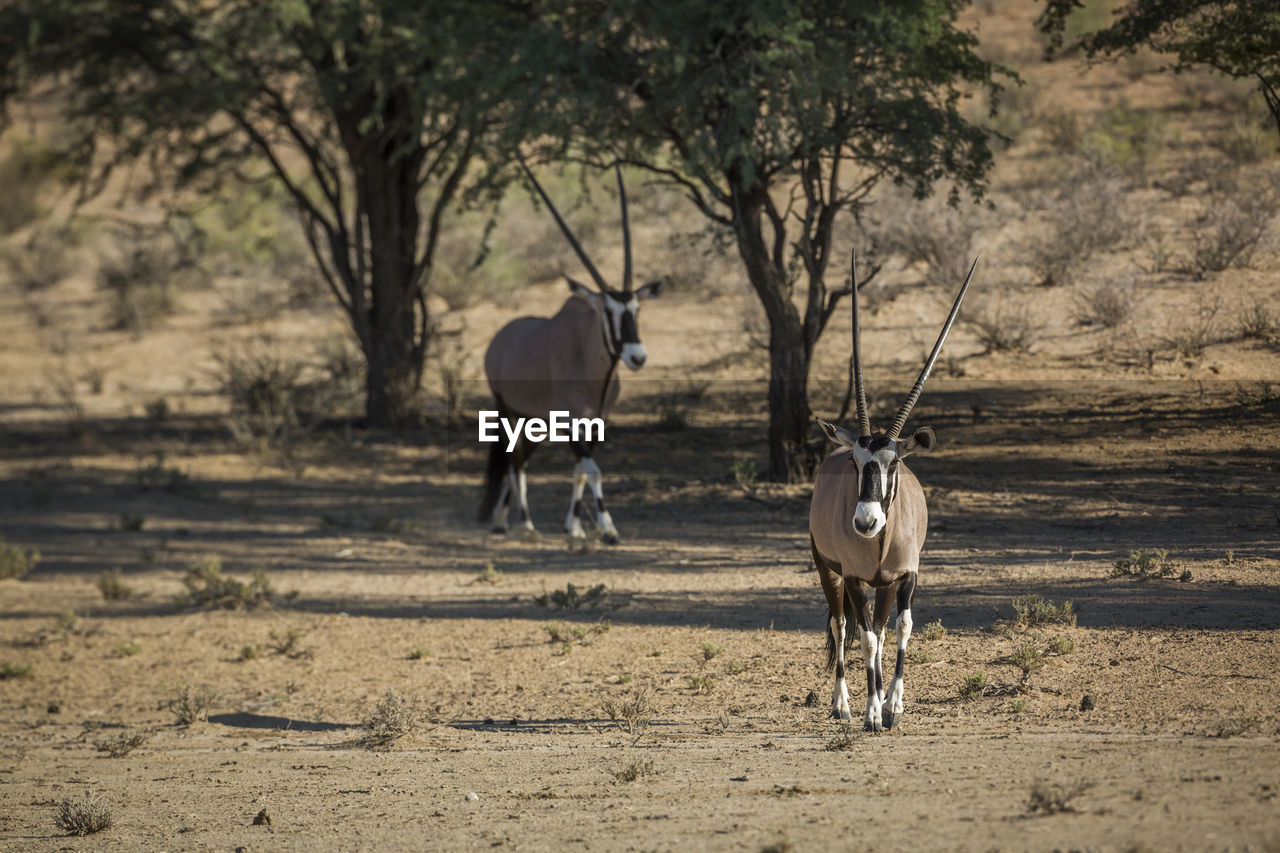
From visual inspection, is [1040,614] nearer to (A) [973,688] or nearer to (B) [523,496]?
(A) [973,688]

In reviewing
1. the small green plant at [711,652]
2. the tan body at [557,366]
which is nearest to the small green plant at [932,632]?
the small green plant at [711,652]

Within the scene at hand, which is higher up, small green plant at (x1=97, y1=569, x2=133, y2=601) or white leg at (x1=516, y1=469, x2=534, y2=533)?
white leg at (x1=516, y1=469, x2=534, y2=533)

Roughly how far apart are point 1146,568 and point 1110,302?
6.96 metres

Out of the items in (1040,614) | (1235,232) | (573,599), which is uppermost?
(1235,232)

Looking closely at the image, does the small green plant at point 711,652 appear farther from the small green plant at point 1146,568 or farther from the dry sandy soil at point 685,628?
the small green plant at point 1146,568

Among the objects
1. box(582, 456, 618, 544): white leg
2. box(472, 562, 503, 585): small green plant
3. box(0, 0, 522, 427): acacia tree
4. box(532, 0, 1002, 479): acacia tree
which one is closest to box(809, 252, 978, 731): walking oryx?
box(472, 562, 503, 585): small green plant

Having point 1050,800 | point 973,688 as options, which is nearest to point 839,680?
point 973,688

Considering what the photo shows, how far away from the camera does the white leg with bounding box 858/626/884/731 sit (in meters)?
6.09

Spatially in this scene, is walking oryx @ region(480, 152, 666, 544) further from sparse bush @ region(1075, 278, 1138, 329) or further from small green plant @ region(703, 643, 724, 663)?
sparse bush @ region(1075, 278, 1138, 329)

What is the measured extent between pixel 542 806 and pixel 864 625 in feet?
5.45

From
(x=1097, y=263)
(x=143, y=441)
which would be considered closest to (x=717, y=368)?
(x=1097, y=263)

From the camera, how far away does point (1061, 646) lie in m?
7.21

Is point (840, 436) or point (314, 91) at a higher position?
point (314, 91)

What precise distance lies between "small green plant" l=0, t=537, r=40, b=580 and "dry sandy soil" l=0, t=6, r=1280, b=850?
10 cm
